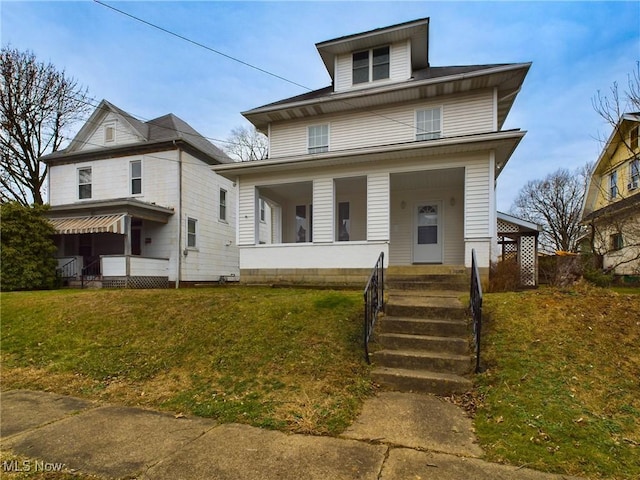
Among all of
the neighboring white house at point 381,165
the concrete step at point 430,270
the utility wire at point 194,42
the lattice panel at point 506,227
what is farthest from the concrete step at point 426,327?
the utility wire at point 194,42

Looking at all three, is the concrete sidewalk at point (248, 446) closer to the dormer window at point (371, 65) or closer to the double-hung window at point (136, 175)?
the dormer window at point (371, 65)

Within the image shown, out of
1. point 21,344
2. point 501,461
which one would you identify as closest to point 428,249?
point 501,461

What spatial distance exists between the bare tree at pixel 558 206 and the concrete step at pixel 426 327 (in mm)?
30620

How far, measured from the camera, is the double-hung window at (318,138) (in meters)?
11.7

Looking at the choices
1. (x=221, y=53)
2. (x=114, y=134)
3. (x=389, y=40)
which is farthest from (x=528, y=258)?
(x=114, y=134)

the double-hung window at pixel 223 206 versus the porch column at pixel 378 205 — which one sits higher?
the double-hung window at pixel 223 206

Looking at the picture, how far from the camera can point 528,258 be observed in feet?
33.3

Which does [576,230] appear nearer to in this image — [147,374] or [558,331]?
[558,331]

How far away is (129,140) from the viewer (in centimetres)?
1541

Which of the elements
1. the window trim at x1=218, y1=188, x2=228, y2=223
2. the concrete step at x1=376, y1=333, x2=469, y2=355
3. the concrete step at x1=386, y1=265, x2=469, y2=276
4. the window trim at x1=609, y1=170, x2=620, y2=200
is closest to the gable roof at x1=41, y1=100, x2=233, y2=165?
the window trim at x1=218, y1=188, x2=228, y2=223

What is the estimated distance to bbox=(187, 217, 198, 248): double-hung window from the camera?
49.3 feet

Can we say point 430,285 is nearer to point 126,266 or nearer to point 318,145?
point 318,145

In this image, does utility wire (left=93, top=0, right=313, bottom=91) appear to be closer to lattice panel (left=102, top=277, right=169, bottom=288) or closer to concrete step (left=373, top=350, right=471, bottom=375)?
concrete step (left=373, top=350, right=471, bottom=375)

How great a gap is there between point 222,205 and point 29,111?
11.4m
